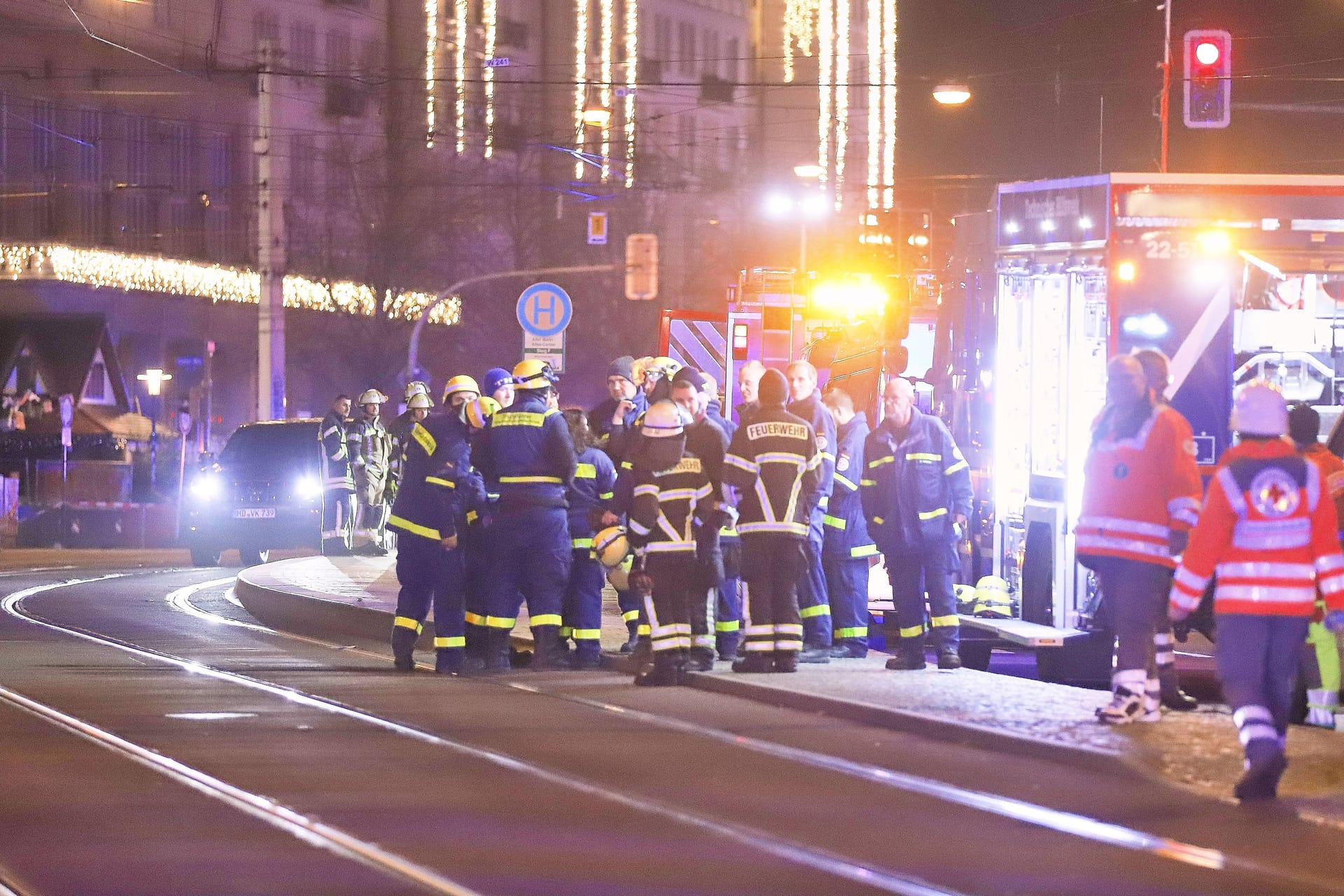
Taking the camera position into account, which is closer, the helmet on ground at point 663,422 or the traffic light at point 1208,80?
the helmet on ground at point 663,422

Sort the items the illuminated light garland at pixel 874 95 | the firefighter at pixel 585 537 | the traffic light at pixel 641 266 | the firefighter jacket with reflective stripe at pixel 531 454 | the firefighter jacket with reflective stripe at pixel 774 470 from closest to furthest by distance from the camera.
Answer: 1. the firefighter jacket with reflective stripe at pixel 774 470
2. the firefighter jacket with reflective stripe at pixel 531 454
3. the firefighter at pixel 585 537
4. the traffic light at pixel 641 266
5. the illuminated light garland at pixel 874 95

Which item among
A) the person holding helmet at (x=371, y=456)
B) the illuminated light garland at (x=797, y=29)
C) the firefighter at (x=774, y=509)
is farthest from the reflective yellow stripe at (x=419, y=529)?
the illuminated light garland at (x=797, y=29)

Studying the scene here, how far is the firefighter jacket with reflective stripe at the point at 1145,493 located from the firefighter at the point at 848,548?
3.44 metres

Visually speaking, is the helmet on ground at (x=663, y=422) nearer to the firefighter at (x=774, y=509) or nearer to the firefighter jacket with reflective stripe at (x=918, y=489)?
the firefighter at (x=774, y=509)

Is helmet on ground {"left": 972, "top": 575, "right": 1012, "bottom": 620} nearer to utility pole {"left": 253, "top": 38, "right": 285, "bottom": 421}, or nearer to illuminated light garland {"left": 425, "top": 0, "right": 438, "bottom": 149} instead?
utility pole {"left": 253, "top": 38, "right": 285, "bottom": 421}

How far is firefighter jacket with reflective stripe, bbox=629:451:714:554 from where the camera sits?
1300 centimetres

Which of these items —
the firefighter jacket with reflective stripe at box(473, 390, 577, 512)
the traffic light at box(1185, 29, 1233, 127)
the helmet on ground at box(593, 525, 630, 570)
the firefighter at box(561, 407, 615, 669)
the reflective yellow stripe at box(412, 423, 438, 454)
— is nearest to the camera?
the helmet on ground at box(593, 525, 630, 570)

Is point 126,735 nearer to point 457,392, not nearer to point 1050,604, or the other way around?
point 457,392

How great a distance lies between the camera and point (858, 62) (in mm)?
106625

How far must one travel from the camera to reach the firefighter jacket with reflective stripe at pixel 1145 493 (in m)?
10.5

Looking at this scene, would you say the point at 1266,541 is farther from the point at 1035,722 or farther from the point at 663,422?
the point at 663,422

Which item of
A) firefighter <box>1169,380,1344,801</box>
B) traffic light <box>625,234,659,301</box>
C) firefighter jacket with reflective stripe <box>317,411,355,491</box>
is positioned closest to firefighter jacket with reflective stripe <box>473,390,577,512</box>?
firefighter <box>1169,380,1344,801</box>

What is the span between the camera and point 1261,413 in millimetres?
9078

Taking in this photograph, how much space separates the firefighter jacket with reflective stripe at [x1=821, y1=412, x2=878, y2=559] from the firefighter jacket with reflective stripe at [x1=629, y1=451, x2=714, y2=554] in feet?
4.23
